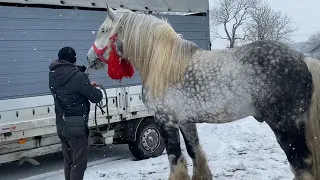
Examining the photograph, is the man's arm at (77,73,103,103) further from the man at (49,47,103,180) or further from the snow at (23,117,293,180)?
the snow at (23,117,293,180)

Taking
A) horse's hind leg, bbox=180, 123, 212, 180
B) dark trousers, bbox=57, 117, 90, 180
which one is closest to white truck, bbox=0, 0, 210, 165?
dark trousers, bbox=57, 117, 90, 180

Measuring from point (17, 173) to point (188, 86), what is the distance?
401cm

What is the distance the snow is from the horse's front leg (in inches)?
41.1

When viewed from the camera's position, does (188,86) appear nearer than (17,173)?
Yes

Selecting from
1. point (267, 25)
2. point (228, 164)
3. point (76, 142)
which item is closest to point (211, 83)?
point (76, 142)

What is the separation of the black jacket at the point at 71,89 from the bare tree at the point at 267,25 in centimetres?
4627

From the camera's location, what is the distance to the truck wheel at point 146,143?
273 inches

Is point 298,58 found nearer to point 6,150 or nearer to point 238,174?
point 238,174

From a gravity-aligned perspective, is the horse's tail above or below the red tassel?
below

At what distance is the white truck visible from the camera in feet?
17.6

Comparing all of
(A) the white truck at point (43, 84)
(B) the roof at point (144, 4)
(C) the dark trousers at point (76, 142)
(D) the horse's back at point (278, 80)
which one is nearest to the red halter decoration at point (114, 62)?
(C) the dark trousers at point (76, 142)

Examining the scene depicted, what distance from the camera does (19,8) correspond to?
A: 553cm

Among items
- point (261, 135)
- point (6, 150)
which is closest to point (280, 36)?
point (261, 135)

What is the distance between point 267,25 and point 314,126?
51.0 metres
